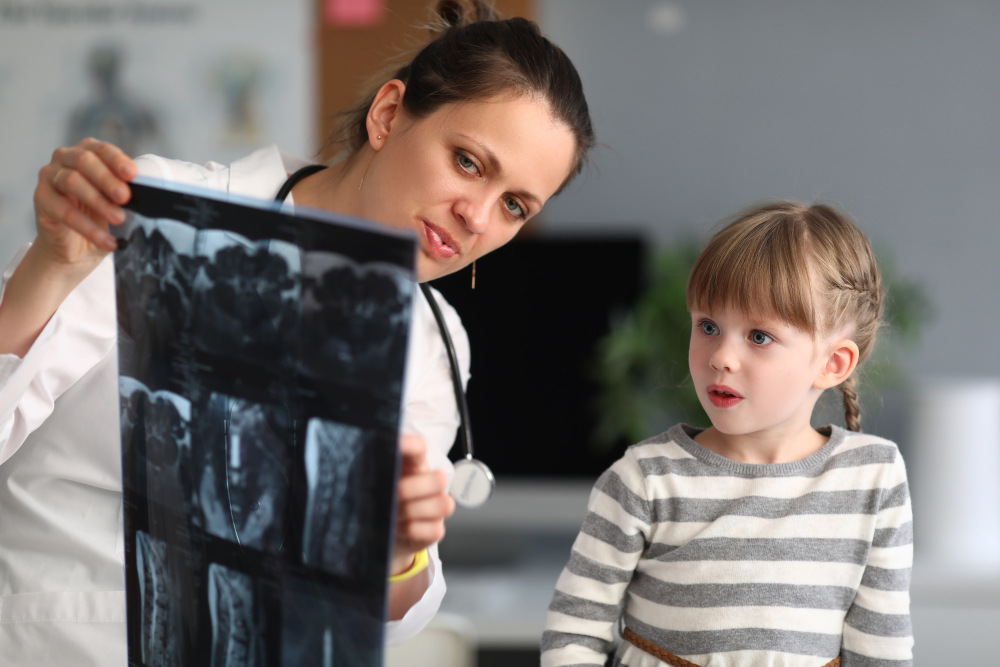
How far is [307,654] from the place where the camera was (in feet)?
1.73

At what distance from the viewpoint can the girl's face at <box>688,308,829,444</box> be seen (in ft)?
2.60

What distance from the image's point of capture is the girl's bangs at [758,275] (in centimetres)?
80

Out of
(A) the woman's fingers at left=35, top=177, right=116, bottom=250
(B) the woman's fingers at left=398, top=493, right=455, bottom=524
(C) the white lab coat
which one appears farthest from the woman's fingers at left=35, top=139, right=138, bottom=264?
(B) the woman's fingers at left=398, top=493, right=455, bottom=524

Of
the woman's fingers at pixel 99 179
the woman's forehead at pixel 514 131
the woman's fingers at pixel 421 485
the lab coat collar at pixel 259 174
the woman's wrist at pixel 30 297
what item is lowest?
the woman's fingers at pixel 421 485

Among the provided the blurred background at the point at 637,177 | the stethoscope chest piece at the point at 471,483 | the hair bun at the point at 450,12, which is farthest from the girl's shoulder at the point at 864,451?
the blurred background at the point at 637,177

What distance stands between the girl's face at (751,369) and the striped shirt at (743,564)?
0.06 metres

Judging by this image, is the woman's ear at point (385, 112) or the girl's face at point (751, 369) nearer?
the girl's face at point (751, 369)

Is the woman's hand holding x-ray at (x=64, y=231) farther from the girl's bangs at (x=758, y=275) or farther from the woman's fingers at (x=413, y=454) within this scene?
the girl's bangs at (x=758, y=275)

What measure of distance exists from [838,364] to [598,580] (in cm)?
31

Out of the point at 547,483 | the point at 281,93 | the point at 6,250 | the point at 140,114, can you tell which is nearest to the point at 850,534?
the point at 547,483

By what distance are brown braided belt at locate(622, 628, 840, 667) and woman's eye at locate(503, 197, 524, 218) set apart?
Answer: 451 millimetres

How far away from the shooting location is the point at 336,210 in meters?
1.01

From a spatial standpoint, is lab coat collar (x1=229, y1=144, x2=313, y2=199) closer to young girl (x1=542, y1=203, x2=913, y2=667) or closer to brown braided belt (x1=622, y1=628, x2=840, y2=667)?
young girl (x1=542, y1=203, x2=913, y2=667)

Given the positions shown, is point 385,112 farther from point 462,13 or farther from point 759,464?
point 759,464
